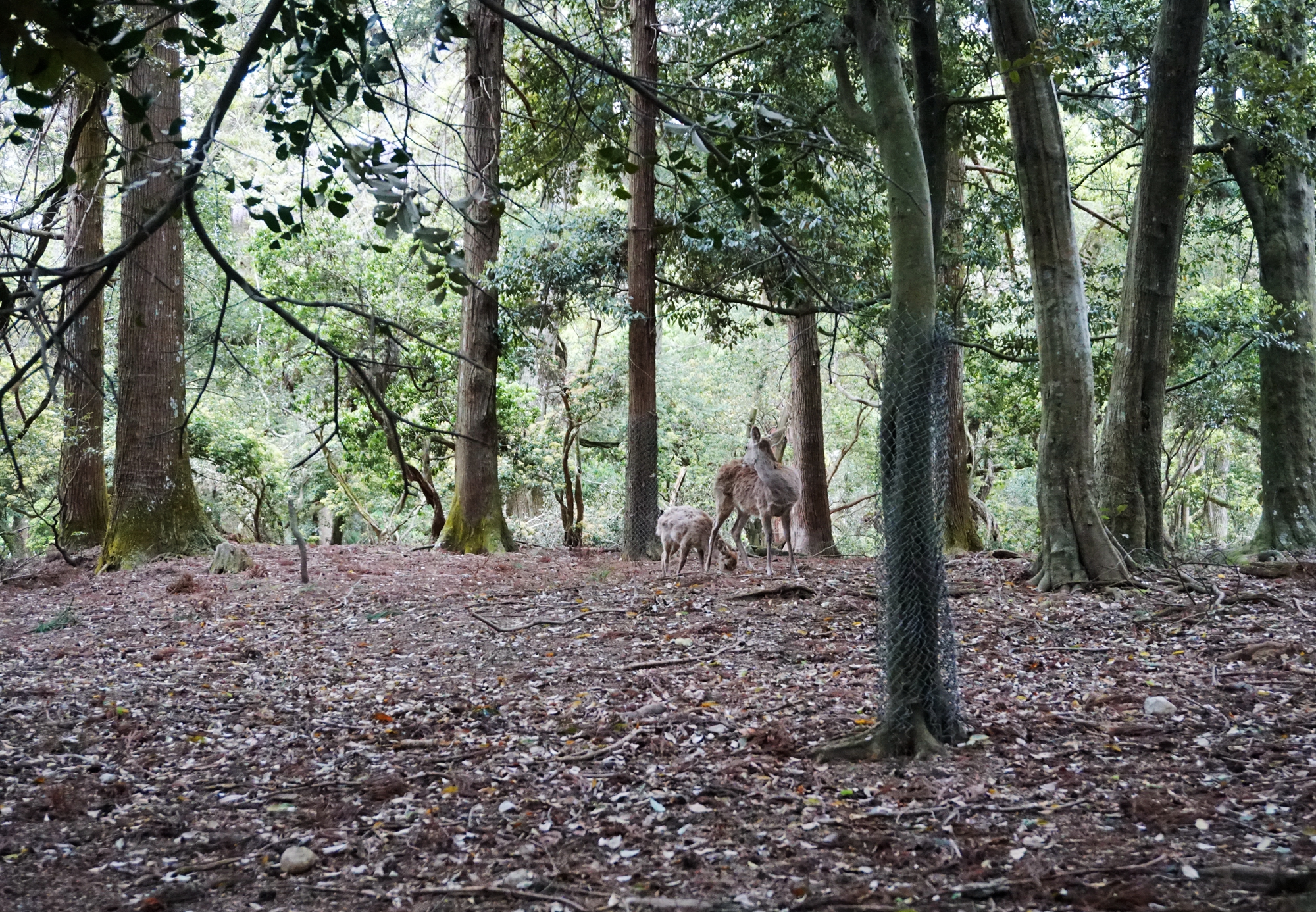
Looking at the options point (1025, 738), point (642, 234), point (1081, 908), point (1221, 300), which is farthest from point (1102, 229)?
point (1081, 908)

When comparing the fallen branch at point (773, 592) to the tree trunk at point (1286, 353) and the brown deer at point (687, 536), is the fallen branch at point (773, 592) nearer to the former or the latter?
the brown deer at point (687, 536)

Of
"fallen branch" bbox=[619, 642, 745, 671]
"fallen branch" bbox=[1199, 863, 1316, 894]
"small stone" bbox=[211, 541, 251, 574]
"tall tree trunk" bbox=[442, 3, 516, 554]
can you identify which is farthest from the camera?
"tall tree trunk" bbox=[442, 3, 516, 554]

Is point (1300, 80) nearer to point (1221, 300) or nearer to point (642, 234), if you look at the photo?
point (1221, 300)

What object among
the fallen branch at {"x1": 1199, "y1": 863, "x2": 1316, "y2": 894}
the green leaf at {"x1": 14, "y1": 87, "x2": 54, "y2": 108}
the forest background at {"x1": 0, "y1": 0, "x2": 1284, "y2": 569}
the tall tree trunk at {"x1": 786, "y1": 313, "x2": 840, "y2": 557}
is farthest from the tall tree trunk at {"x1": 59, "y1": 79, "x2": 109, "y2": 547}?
the fallen branch at {"x1": 1199, "y1": 863, "x2": 1316, "y2": 894}

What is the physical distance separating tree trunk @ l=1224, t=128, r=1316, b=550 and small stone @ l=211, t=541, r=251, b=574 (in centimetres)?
1104

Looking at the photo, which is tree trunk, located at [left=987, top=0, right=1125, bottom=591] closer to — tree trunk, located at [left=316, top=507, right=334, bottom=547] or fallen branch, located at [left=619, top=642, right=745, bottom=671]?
fallen branch, located at [left=619, top=642, right=745, bottom=671]

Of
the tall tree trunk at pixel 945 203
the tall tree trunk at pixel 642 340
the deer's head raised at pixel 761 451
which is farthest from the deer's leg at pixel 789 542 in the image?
the tall tree trunk at pixel 642 340

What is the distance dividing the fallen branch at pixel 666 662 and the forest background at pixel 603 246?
2197 mm

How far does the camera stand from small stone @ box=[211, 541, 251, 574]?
33.4ft

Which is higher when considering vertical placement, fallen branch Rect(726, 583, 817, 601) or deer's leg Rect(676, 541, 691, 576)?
deer's leg Rect(676, 541, 691, 576)

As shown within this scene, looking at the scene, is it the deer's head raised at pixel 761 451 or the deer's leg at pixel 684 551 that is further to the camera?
the deer's leg at pixel 684 551

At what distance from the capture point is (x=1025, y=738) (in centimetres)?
471

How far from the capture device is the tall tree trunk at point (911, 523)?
4.52 metres

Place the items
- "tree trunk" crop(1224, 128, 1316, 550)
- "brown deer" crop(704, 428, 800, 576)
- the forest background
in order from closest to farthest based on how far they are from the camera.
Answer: the forest background < "brown deer" crop(704, 428, 800, 576) < "tree trunk" crop(1224, 128, 1316, 550)
